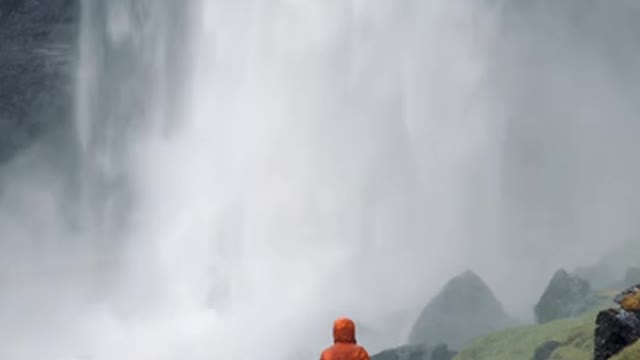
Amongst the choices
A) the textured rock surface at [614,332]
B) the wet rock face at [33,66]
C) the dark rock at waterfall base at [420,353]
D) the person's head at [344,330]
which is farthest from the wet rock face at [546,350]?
the wet rock face at [33,66]

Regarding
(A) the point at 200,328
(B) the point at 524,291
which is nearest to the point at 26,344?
(A) the point at 200,328

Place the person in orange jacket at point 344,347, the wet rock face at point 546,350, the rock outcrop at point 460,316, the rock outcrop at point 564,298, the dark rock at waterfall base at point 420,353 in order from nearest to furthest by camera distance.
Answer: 1. the person in orange jacket at point 344,347
2. the wet rock face at point 546,350
3. the dark rock at waterfall base at point 420,353
4. the rock outcrop at point 564,298
5. the rock outcrop at point 460,316

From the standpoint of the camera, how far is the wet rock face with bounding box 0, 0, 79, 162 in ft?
376

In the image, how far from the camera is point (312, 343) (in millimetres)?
90375

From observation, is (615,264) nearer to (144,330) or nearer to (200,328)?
(200,328)

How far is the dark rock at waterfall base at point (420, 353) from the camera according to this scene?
60.5m

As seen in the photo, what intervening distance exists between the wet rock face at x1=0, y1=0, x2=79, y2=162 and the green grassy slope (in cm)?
8056

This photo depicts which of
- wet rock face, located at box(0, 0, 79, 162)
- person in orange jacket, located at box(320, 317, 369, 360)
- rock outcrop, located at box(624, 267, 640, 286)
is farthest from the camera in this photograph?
wet rock face, located at box(0, 0, 79, 162)

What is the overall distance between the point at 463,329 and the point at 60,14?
7151 centimetres

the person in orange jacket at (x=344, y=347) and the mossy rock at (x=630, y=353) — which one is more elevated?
the person in orange jacket at (x=344, y=347)

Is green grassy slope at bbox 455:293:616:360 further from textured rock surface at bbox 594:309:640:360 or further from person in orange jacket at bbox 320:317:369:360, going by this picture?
person in orange jacket at bbox 320:317:369:360

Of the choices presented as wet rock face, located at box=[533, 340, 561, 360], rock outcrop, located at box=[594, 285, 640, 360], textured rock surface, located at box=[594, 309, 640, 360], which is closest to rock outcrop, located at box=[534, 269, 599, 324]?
wet rock face, located at box=[533, 340, 561, 360]

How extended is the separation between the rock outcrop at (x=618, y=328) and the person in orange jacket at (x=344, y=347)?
810cm

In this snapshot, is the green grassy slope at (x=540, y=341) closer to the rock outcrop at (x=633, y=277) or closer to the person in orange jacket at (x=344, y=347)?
A: the rock outcrop at (x=633, y=277)
